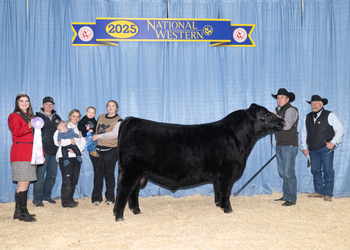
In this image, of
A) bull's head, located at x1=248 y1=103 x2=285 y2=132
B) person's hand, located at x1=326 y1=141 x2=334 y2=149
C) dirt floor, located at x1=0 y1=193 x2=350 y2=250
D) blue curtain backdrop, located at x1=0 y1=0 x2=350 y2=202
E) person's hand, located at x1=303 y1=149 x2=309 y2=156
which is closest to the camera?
dirt floor, located at x1=0 y1=193 x2=350 y2=250

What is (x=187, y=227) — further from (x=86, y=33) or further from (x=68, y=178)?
(x=86, y=33)

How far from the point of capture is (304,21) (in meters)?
5.08

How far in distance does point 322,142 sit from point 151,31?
3364 millimetres

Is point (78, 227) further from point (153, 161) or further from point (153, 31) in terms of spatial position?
point (153, 31)

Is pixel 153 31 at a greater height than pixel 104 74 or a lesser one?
greater

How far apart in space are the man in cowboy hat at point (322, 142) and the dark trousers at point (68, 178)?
3.70 meters

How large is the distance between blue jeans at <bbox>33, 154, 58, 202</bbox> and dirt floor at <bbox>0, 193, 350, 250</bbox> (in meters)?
0.20

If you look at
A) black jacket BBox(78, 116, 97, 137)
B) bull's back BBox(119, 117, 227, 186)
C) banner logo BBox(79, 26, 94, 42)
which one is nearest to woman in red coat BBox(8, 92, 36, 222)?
black jacket BBox(78, 116, 97, 137)

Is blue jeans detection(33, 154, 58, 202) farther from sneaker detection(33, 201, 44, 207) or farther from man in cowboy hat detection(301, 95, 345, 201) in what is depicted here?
man in cowboy hat detection(301, 95, 345, 201)

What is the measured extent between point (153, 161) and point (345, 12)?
14.7ft

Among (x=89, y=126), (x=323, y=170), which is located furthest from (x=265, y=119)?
(x=89, y=126)

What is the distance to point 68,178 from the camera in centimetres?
422

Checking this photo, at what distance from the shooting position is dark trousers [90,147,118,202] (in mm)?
4340

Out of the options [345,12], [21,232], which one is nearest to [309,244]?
[21,232]
